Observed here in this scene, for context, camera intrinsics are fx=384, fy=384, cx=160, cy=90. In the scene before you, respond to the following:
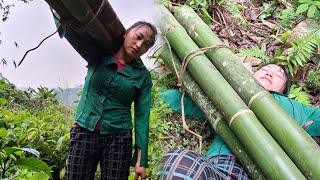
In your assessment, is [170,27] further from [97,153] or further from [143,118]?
[97,153]

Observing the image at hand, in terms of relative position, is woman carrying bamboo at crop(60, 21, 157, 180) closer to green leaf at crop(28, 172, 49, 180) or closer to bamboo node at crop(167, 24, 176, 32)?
green leaf at crop(28, 172, 49, 180)

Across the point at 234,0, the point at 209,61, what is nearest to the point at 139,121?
the point at 209,61

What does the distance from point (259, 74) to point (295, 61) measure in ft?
1.70

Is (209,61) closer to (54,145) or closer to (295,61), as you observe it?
(295,61)

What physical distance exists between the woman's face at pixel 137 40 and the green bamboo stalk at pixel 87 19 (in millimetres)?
127

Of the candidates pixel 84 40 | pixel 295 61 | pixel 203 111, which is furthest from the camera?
pixel 295 61

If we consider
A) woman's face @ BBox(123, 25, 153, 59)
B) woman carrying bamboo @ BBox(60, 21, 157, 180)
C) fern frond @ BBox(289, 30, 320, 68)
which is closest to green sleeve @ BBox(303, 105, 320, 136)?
fern frond @ BBox(289, 30, 320, 68)

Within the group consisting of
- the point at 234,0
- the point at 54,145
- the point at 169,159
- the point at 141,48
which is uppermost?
the point at 234,0

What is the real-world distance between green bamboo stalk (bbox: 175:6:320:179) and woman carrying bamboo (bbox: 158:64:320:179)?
27cm

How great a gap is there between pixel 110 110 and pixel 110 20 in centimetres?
52

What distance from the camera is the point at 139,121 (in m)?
1.97

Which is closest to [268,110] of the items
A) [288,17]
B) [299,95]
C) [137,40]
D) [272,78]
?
[272,78]

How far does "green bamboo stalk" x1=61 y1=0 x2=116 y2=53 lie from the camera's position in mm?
1258

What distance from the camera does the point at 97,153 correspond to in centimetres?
189
